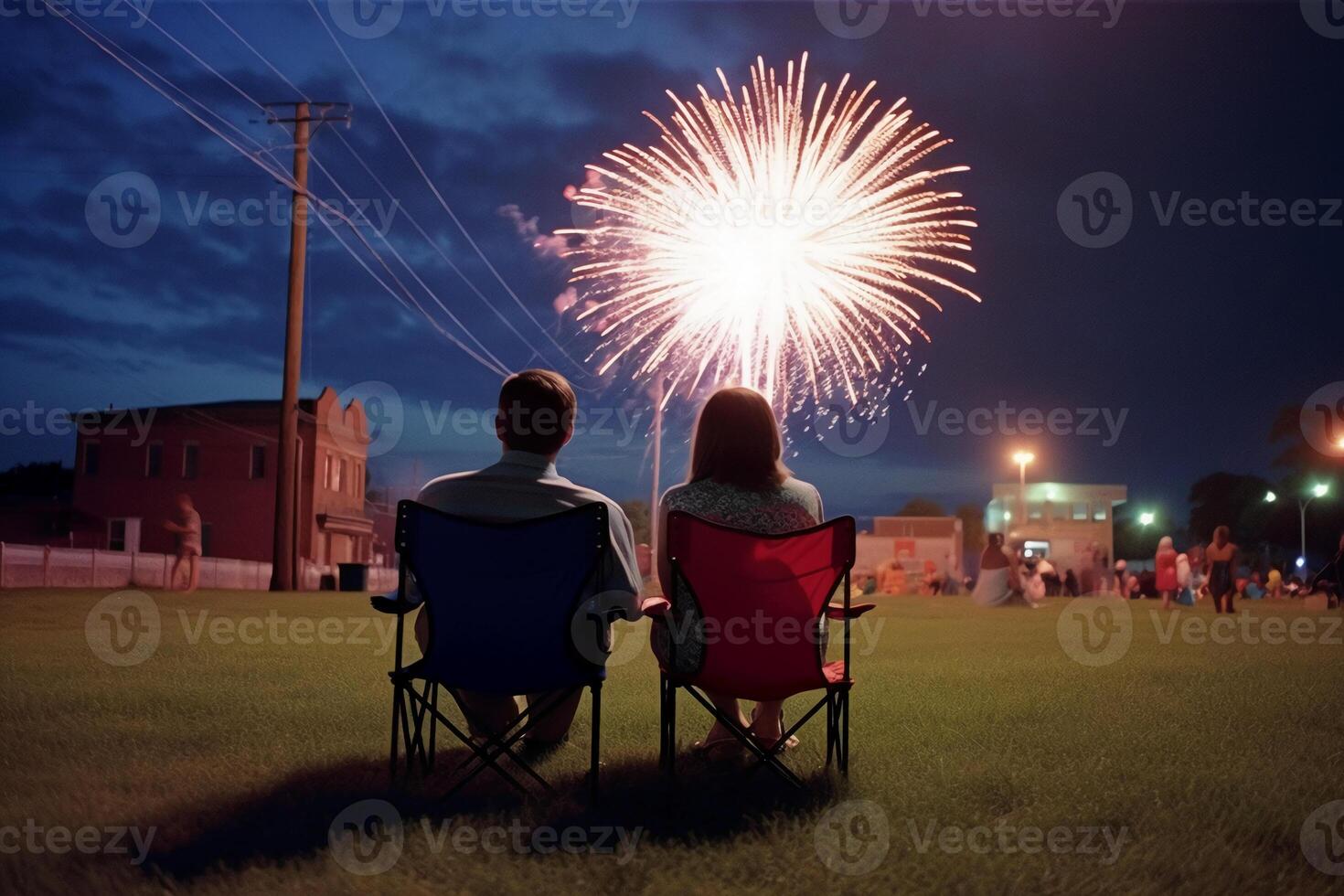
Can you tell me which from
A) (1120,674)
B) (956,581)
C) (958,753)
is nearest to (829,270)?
(1120,674)

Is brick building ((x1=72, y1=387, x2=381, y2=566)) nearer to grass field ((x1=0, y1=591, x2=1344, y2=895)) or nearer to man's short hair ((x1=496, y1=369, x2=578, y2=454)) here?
grass field ((x1=0, y1=591, x2=1344, y2=895))

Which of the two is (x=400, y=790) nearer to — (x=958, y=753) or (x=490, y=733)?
(x=490, y=733)

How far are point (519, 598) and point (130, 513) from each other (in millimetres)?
45480

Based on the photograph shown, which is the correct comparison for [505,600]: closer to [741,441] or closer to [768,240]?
[741,441]

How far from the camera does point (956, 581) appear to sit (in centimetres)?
5644

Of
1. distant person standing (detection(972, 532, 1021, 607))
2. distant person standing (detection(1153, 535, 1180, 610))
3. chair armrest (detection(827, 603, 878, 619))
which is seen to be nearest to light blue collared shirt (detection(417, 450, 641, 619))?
chair armrest (detection(827, 603, 878, 619))

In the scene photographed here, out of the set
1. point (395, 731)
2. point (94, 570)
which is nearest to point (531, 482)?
point (395, 731)

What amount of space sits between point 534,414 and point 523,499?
0.36m

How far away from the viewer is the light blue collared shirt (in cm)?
438

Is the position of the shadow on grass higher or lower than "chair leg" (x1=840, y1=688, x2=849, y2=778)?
lower

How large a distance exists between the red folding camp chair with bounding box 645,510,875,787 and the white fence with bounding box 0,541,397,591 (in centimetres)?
2052

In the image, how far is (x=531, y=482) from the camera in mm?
4520

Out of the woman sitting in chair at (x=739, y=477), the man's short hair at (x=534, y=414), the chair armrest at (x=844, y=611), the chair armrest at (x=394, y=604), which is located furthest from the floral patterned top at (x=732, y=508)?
the chair armrest at (x=394, y=604)

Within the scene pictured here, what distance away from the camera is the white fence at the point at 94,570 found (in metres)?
25.9
